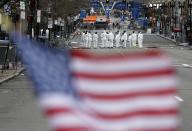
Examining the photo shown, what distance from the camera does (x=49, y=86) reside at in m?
3.08

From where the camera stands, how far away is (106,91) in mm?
3105

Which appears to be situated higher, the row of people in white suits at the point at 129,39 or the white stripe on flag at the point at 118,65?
the white stripe on flag at the point at 118,65

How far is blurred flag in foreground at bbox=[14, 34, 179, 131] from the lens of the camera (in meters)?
3.05

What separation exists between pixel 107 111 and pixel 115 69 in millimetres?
221

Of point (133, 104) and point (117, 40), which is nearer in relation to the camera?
point (133, 104)

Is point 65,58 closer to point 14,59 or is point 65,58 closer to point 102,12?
point 14,59

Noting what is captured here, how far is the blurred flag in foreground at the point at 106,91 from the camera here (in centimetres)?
305

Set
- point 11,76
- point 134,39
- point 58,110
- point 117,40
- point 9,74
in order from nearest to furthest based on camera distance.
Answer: point 58,110 < point 11,76 < point 9,74 < point 117,40 < point 134,39

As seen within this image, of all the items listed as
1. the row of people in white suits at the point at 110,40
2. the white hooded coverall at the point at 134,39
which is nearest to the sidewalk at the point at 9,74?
the row of people in white suits at the point at 110,40

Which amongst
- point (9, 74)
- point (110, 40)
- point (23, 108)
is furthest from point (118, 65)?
point (110, 40)

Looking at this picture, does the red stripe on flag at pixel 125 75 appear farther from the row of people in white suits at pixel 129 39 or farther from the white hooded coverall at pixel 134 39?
the white hooded coverall at pixel 134 39

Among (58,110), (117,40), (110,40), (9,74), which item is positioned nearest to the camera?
(58,110)

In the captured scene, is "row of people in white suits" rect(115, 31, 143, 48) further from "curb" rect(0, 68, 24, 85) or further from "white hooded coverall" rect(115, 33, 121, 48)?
"curb" rect(0, 68, 24, 85)

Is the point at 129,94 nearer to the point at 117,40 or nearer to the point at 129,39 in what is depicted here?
the point at 117,40
